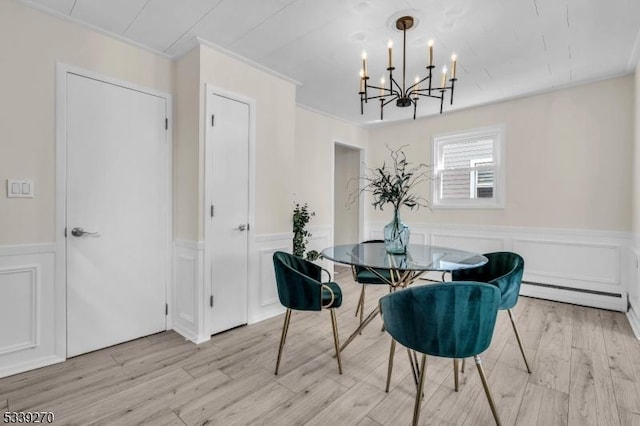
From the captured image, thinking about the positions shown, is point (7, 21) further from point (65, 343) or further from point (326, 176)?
point (326, 176)

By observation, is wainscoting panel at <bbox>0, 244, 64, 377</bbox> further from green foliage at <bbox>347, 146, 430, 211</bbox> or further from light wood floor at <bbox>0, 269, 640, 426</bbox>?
green foliage at <bbox>347, 146, 430, 211</bbox>

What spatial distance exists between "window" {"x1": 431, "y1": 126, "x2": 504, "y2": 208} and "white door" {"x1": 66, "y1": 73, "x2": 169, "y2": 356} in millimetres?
3753

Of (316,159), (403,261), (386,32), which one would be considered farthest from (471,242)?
(386,32)

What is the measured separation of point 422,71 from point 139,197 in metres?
2.97

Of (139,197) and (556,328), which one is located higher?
(139,197)

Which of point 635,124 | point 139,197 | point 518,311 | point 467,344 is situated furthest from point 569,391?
point 139,197

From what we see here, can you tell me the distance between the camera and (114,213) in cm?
259

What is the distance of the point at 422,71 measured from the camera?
3230 mm

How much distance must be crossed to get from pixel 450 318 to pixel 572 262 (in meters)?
3.25

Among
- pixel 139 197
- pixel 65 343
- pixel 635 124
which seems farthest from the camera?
pixel 635 124

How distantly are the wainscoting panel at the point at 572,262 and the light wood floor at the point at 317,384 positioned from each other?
771 millimetres

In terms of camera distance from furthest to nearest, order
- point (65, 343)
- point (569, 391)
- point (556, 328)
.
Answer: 1. point (556, 328)
2. point (65, 343)
3. point (569, 391)

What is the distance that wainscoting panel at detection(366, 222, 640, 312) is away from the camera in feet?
11.2

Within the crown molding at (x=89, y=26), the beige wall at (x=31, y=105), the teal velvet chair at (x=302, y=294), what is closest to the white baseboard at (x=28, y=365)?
the beige wall at (x=31, y=105)
